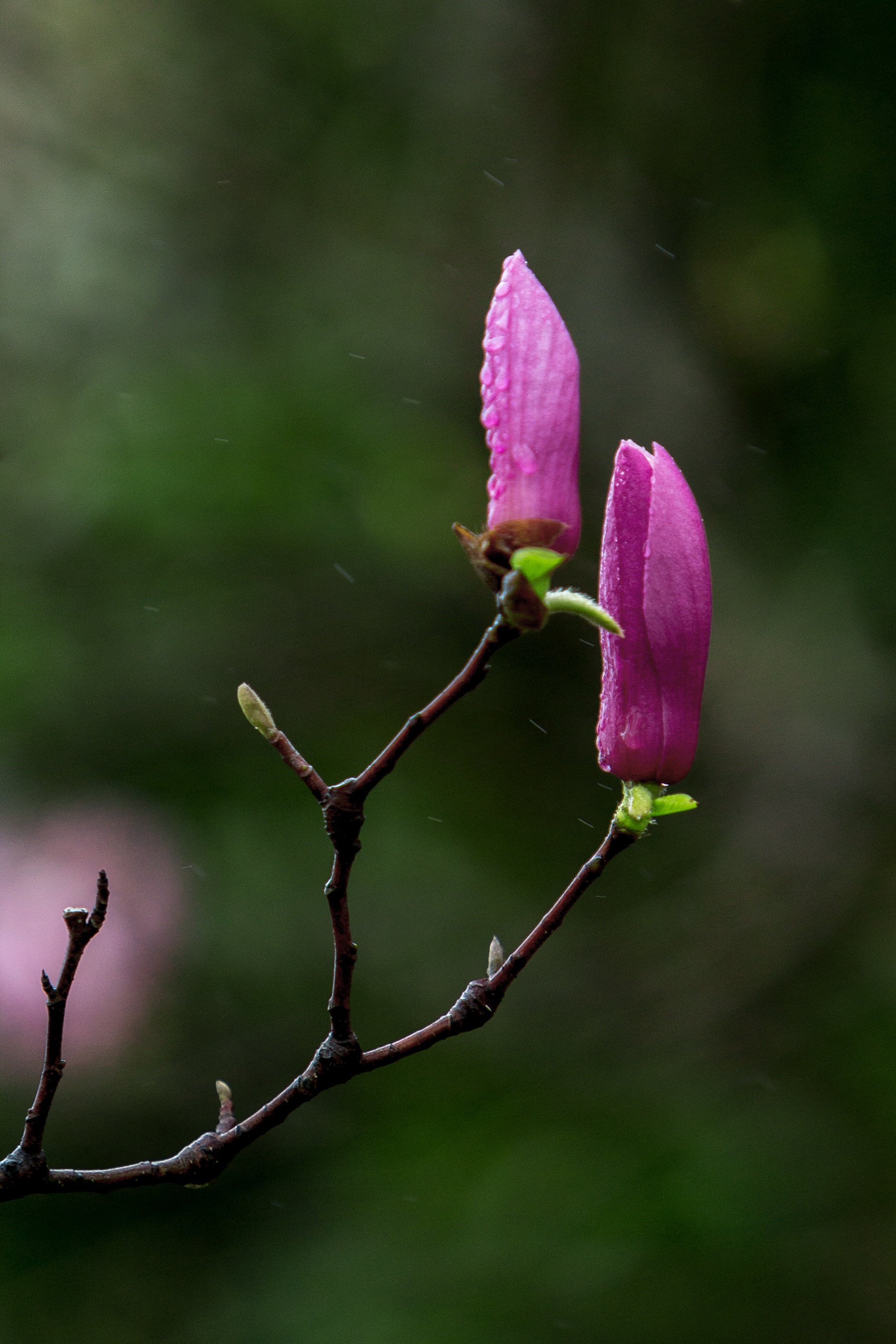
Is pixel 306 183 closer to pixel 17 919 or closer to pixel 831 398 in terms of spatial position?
pixel 831 398

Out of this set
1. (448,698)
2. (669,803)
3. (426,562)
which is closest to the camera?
(448,698)

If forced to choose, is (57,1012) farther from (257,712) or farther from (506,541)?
(506,541)

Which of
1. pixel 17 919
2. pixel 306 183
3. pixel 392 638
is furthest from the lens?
pixel 306 183

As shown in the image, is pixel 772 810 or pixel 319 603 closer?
pixel 772 810

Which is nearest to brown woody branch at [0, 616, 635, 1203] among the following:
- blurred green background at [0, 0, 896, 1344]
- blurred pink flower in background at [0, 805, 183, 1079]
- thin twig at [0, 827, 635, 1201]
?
thin twig at [0, 827, 635, 1201]

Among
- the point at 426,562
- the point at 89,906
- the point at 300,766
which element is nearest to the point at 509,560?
the point at 300,766

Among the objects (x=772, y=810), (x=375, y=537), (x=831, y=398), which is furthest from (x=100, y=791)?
(x=831, y=398)
